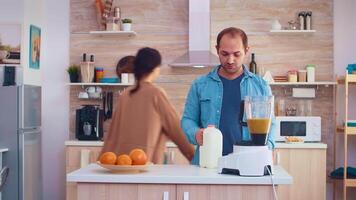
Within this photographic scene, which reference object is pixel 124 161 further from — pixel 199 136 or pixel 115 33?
pixel 115 33

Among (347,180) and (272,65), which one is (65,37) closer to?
(272,65)

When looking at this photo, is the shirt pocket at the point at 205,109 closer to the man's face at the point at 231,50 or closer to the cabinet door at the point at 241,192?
the man's face at the point at 231,50

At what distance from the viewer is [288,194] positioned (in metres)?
4.63

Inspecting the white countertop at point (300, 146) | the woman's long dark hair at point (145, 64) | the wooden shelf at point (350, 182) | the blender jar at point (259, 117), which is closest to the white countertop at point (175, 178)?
the blender jar at point (259, 117)

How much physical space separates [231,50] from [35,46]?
2968mm

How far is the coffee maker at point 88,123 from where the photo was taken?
4.93 metres

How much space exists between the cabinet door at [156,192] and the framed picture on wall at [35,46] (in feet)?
10.4

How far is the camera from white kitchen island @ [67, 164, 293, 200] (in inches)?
82.5

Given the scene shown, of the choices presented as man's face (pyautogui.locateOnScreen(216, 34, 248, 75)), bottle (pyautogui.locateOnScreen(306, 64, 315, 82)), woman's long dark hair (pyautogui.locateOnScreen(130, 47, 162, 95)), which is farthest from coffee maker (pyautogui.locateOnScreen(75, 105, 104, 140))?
man's face (pyautogui.locateOnScreen(216, 34, 248, 75))

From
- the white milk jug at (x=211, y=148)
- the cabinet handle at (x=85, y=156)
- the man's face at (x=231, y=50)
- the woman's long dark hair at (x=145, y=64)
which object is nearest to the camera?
the white milk jug at (x=211, y=148)

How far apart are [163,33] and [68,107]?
1144mm

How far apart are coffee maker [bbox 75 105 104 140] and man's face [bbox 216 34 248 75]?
254 centimetres

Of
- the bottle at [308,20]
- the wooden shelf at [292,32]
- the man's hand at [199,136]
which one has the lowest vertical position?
the man's hand at [199,136]

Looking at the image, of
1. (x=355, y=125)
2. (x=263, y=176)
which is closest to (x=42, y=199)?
Answer: (x=355, y=125)
